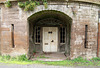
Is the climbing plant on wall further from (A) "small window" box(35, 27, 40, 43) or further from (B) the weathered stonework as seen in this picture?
(A) "small window" box(35, 27, 40, 43)

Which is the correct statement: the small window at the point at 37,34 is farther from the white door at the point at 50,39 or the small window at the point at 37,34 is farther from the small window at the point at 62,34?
the small window at the point at 62,34

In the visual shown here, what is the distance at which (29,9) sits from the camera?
5301mm

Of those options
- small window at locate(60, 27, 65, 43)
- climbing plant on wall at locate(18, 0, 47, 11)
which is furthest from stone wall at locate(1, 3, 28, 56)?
small window at locate(60, 27, 65, 43)

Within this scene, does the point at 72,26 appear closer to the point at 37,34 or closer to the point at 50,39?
the point at 50,39

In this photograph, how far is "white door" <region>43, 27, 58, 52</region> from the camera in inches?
317

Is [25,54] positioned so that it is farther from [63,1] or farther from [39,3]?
[63,1]

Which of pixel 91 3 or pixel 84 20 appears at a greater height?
pixel 91 3

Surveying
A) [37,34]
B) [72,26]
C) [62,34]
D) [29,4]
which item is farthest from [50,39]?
[29,4]

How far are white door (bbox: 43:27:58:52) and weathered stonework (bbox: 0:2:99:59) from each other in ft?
8.99

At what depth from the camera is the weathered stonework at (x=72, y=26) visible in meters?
5.34

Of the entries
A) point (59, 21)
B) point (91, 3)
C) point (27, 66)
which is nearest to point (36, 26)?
point (59, 21)

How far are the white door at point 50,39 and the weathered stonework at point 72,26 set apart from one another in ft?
8.99

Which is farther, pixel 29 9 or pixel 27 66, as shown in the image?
pixel 29 9

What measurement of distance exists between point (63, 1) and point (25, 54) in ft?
14.2
